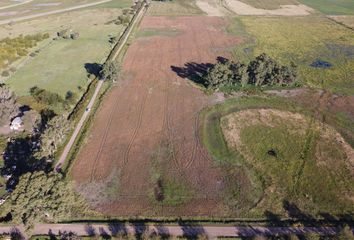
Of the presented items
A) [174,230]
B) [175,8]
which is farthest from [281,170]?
[175,8]

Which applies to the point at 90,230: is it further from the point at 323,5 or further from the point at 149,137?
the point at 323,5

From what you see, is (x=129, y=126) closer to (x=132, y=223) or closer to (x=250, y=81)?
(x=132, y=223)

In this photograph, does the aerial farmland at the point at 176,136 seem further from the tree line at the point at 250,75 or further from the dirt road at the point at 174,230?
the tree line at the point at 250,75

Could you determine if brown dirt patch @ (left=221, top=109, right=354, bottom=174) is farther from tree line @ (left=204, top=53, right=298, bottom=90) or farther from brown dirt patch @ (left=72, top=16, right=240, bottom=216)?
tree line @ (left=204, top=53, right=298, bottom=90)

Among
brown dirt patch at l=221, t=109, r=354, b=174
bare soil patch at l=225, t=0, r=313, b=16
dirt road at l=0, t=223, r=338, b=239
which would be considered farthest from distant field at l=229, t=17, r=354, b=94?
dirt road at l=0, t=223, r=338, b=239

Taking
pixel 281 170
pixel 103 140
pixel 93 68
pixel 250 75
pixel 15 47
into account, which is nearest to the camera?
pixel 281 170

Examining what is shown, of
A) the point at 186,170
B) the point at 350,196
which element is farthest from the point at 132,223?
the point at 350,196
